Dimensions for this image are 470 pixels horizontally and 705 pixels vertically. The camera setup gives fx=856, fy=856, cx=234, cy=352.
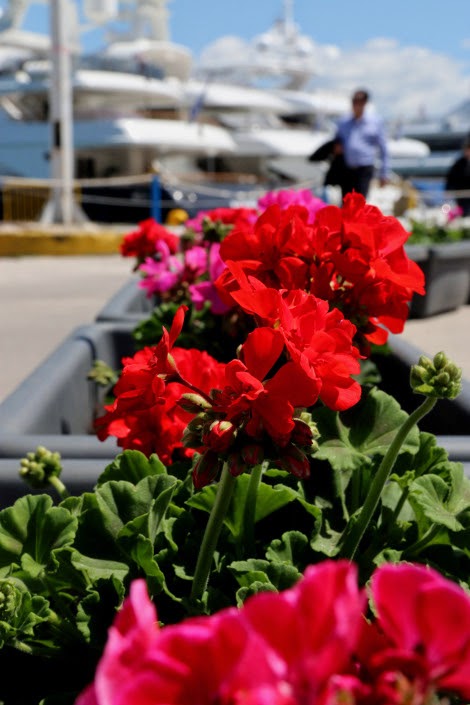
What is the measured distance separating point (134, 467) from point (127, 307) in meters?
2.05

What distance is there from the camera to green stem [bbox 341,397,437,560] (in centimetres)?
83

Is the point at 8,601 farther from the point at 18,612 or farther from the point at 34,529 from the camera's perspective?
the point at 34,529

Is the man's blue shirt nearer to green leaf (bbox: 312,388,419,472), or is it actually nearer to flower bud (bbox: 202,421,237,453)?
green leaf (bbox: 312,388,419,472)

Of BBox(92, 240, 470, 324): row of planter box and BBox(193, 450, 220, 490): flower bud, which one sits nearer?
BBox(193, 450, 220, 490): flower bud

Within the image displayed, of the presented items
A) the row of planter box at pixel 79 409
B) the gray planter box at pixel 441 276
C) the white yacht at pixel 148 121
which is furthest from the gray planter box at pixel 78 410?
the white yacht at pixel 148 121

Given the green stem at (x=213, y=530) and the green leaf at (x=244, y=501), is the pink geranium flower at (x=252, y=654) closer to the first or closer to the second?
the green stem at (x=213, y=530)

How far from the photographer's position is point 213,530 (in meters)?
0.82

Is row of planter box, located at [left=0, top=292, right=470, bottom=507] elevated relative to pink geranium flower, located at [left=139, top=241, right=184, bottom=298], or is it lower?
lower

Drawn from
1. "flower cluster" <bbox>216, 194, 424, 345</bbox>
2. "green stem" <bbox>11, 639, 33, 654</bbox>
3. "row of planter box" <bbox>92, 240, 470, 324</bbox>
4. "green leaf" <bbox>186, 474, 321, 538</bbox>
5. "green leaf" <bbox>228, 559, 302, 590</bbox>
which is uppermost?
"flower cluster" <bbox>216, 194, 424, 345</bbox>

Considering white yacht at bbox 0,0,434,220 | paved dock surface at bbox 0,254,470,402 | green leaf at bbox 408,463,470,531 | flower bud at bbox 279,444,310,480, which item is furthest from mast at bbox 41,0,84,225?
flower bud at bbox 279,444,310,480

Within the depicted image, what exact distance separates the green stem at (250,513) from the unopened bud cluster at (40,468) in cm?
26

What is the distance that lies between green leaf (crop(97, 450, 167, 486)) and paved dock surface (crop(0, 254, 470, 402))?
2.39 m

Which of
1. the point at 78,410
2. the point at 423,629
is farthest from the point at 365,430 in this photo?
the point at 78,410

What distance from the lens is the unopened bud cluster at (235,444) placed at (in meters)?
0.74
